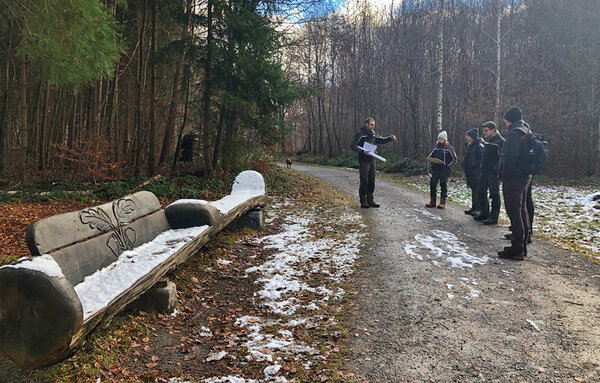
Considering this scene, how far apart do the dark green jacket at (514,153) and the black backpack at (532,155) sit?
51 mm

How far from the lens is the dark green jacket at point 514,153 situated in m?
5.67

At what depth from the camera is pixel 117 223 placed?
3.96m

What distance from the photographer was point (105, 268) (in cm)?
339

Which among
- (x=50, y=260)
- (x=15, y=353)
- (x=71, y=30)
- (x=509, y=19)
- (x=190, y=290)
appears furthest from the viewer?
(x=509, y=19)

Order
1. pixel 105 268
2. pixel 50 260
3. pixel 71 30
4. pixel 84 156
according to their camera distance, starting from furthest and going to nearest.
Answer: pixel 84 156 < pixel 71 30 < pixel 105 268 < pixel 50 260

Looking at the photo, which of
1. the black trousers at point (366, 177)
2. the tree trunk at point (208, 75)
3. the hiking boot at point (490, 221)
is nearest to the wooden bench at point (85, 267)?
the black trousers at point (366, 177)

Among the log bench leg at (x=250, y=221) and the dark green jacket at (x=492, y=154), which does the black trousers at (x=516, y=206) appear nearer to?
the dark green jacket at (x=492, y=154)

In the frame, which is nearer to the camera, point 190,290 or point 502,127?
point 190,290

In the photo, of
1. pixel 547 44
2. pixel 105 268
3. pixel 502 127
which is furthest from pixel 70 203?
pixel 547 44

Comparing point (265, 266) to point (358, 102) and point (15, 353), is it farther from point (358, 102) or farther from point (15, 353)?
point (358, 102)

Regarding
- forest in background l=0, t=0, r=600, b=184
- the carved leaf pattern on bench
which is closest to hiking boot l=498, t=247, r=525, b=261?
the carved leaf pattern on bench

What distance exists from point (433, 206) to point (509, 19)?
20631 mm

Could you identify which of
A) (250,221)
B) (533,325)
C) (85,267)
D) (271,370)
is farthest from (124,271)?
(250,221)

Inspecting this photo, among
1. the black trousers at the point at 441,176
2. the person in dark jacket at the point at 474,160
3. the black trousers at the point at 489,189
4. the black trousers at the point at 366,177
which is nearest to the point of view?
the black trousers at the point at 489,189
